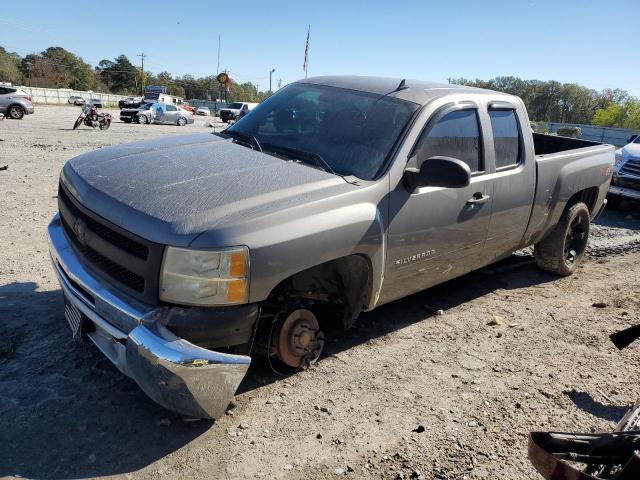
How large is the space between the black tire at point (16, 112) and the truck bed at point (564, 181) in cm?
2581

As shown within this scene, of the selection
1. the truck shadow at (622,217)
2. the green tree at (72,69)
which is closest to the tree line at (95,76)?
the green tree at (72,69)

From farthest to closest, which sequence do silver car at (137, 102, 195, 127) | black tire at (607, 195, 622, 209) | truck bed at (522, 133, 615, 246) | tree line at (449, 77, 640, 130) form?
1. tree line at (449, 77, 640, 130)
2. silver car at (137, 102, 195, 127)
3. black tire at (607, 195, 622, 209)
4. truck bed at (522, 133, 615, 246)

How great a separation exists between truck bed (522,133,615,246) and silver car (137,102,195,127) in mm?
28208

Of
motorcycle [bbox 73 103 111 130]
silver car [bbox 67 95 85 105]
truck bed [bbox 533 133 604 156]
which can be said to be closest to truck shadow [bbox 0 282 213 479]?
truck bed [bbox 533 133 604 156]

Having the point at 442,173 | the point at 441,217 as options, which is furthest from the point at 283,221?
the point at 441,217

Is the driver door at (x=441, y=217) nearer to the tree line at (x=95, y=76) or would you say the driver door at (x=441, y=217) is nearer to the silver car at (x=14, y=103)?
the silver car at (x=14, y=103)

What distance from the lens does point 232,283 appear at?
8.43ft

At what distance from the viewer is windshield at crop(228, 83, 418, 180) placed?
11.4 ft

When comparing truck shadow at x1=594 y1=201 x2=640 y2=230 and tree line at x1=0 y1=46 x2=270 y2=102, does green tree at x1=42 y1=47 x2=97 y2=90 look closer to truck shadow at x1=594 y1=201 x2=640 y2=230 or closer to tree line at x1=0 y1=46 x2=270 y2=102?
tree line at x1=0 y1=46 x2=270 y2=102

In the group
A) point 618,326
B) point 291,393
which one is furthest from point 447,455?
point 618,326

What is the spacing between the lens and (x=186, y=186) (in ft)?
9.63

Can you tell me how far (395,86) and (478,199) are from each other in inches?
42.3

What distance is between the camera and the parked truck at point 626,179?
31.9 ft

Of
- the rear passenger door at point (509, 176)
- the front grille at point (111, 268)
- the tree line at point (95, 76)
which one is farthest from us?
the tree line at point (95, 76)
